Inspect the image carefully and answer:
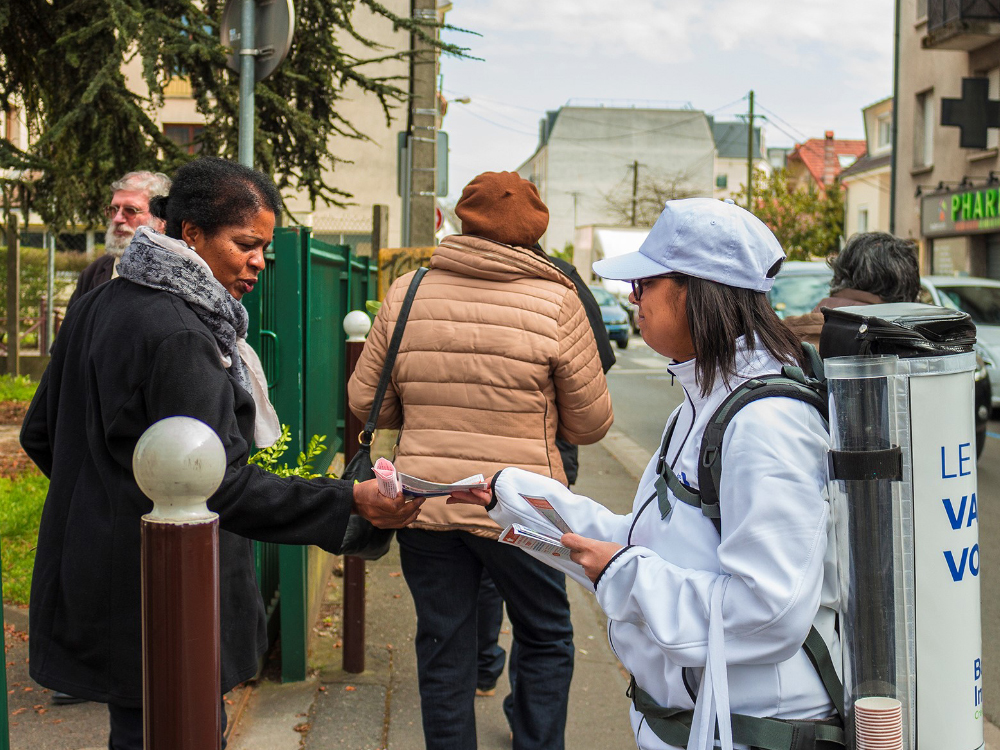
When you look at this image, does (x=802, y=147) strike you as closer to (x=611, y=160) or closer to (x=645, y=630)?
(x=611, y=160)

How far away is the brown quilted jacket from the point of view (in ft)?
10.1

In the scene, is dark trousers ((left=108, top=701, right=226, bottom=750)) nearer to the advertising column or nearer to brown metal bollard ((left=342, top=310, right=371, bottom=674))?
the advertising column

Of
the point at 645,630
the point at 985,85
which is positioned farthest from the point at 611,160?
the point at 645,630

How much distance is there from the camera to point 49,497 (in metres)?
2.27

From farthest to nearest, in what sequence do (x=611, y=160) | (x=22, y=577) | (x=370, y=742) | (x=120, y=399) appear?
(x=611, y=160), (x=22, y=577), (x=370, y=742), (x=120, y=399)

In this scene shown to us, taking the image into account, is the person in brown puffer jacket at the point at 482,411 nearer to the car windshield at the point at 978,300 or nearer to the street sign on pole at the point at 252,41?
the street sign on pole at the point at 252,41

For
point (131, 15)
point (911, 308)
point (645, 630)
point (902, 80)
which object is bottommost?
point (645, 630)

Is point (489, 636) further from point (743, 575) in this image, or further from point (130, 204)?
point (743, 575)

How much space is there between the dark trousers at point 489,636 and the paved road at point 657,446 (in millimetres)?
2030

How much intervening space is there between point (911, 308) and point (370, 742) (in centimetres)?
268

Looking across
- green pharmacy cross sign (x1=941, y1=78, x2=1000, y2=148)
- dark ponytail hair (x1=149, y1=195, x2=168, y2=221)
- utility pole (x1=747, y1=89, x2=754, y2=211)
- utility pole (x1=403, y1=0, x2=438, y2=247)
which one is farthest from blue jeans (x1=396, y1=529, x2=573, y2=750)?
utility pole (x1=747, y1=89, x2=754, y2=211)

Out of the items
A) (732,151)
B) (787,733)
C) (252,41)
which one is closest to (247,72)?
(252,41)

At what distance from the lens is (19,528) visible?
6160 millimetres

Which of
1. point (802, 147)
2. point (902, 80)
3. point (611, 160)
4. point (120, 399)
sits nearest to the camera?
point (120, 399)
